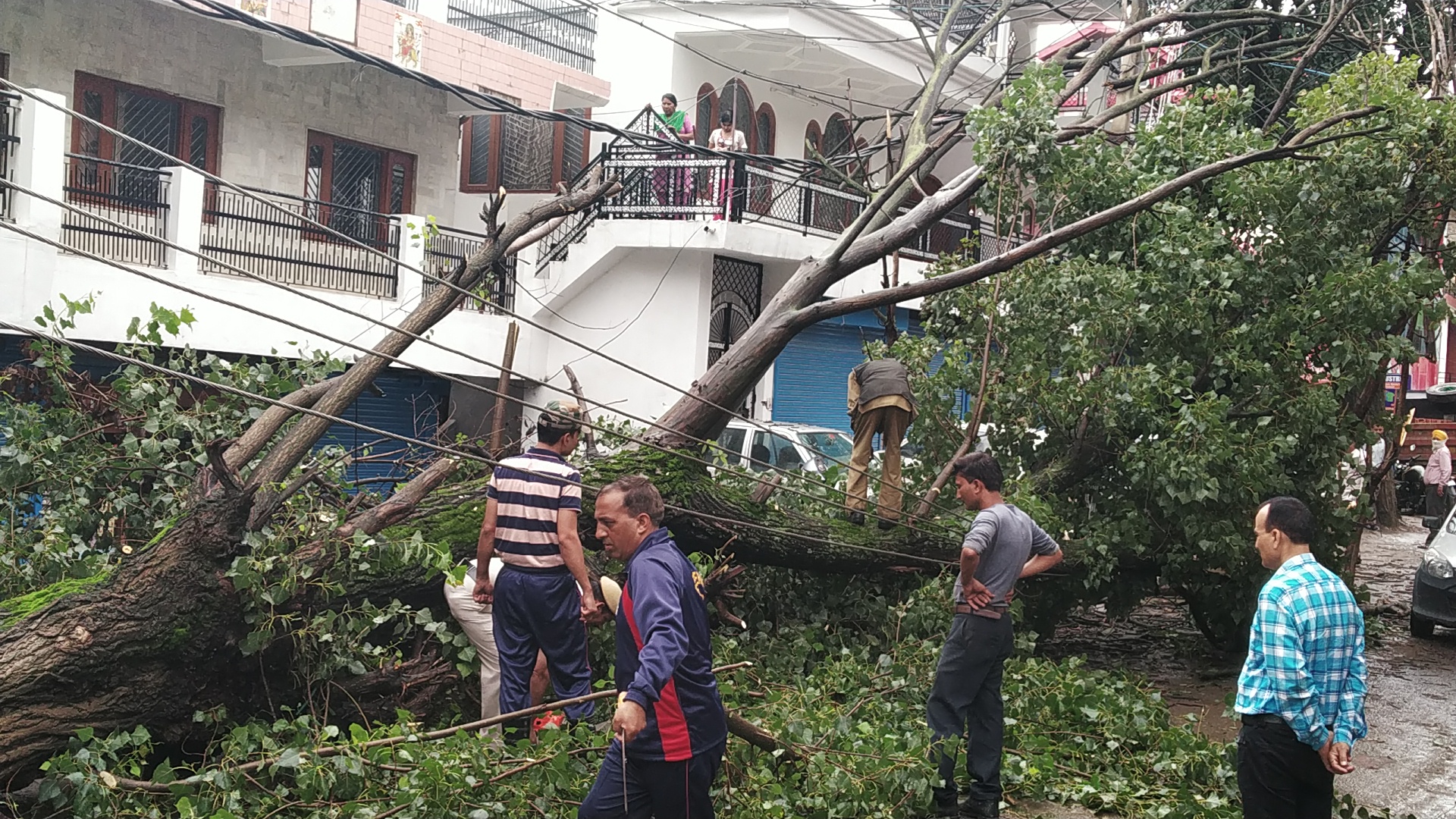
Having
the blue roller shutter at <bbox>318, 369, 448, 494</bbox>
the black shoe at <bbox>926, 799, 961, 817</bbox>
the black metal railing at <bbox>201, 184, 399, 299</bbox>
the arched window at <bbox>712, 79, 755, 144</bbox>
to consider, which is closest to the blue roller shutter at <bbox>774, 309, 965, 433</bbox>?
the arched window at <bbox>712, 79, 755, 144</bbox>

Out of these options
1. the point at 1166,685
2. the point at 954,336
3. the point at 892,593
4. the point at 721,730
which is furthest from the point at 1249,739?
the point at 954,336

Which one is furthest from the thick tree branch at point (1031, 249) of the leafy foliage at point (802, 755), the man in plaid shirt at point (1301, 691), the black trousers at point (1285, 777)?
the black trousers at point (1285, 777)

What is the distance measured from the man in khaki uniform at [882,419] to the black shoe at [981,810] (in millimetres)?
3191

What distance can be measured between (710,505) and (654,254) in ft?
34.5

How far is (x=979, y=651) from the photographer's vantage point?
5930 millimetres

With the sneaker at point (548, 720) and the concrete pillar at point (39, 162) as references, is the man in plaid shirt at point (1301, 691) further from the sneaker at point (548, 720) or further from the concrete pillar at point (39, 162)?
the concrete pillar at point (39, 162)

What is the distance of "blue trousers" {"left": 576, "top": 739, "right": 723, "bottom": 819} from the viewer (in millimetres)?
4105

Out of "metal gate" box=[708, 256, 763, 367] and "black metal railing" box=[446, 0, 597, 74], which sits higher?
"black metal railing" box=[446, 0, 597, 74]

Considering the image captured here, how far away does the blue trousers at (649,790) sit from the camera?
411 centimetres

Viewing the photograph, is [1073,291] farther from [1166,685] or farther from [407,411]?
[407,411]

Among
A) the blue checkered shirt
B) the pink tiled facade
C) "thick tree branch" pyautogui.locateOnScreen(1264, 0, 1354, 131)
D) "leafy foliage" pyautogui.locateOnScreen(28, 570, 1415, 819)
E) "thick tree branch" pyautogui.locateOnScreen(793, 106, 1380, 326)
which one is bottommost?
"leafy foliage" pyautogui.locateOnScreen(28, 570, 1415, 819)

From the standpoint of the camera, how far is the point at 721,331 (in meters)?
19.2

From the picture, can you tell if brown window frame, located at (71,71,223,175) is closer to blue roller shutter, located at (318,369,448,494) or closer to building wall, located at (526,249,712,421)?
blue roller shutter, located at (318,369,448,494)

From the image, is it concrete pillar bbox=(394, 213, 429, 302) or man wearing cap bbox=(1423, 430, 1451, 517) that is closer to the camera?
concrete pillar bbox=(394, 213, 429, 302)
